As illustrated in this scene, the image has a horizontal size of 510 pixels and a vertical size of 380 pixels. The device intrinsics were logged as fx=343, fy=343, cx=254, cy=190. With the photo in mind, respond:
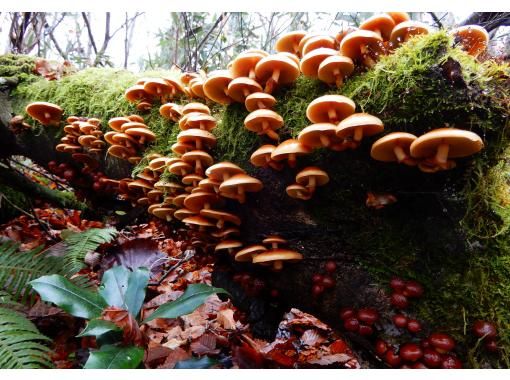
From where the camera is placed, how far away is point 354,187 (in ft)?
6.40

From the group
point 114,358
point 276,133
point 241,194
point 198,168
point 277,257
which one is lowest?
point 114,358

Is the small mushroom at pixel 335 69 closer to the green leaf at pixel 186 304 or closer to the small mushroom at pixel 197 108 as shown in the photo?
the small mushroom at pixel 197 108

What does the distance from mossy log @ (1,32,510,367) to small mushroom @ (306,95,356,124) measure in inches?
4.7

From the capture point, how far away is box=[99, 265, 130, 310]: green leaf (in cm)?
208

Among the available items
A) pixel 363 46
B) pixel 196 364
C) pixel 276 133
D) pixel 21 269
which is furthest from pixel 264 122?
pixel 21 269

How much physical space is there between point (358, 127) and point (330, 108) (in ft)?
0.62

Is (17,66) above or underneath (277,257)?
above

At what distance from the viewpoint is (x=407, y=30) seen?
1.83 meters

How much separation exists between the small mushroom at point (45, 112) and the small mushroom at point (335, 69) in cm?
248

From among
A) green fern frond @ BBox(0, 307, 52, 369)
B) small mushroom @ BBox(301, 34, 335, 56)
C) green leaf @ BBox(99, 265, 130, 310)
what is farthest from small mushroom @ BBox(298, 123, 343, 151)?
green fern frond @ BBox(0, 307, 52, 369)

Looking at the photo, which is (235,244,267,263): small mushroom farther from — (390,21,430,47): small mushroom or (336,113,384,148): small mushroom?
(390,21,430,47): small mushroom

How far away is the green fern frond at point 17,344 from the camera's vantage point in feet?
6.07

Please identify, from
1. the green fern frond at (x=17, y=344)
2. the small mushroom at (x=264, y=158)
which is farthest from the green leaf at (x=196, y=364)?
the small mushroom at (x=264, y=158)

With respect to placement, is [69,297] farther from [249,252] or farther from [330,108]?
[330,108]
